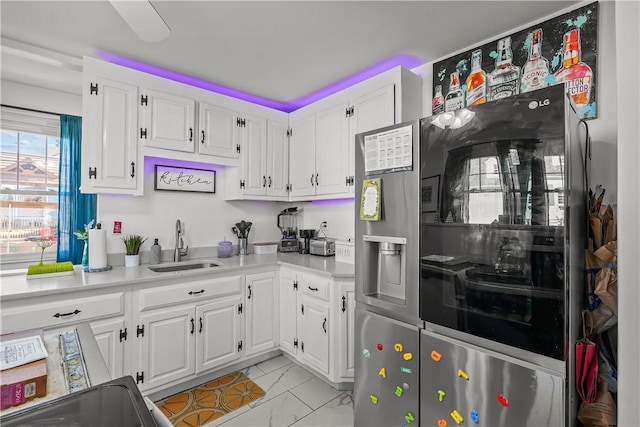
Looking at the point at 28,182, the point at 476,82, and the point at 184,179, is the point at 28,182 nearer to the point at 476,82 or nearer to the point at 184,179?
the point at 184,179

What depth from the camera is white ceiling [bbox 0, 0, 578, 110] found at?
1815mm

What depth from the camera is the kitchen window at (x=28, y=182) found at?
280cm

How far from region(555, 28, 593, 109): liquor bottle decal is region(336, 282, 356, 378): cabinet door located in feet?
5.86

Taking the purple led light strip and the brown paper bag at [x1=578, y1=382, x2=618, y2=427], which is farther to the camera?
the purple led light strip

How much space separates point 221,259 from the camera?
9.68 feet

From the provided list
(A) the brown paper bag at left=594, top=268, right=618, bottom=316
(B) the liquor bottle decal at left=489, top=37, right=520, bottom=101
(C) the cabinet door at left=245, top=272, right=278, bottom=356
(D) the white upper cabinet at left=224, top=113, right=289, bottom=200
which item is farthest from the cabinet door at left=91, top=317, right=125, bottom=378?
(B) the liquor bottle decal at left=489, top=37, right=520, bottom=101

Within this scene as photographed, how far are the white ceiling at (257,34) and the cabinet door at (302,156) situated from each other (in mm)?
540

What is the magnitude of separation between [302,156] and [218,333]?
179 cm

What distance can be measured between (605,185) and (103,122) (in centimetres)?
321

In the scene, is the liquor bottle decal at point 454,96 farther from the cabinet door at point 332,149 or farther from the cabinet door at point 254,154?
the cabinet door at point 254,154

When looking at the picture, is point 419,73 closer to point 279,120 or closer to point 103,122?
point 279,120

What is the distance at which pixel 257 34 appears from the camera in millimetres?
2076

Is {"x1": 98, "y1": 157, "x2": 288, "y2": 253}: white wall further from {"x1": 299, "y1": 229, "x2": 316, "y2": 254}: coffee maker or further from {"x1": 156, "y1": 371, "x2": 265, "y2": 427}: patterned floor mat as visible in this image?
{"x1": 156, "y1": 371, "x2": 265, "y2": 427}: patterned floor mat

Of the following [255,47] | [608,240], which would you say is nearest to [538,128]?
[608,240]
